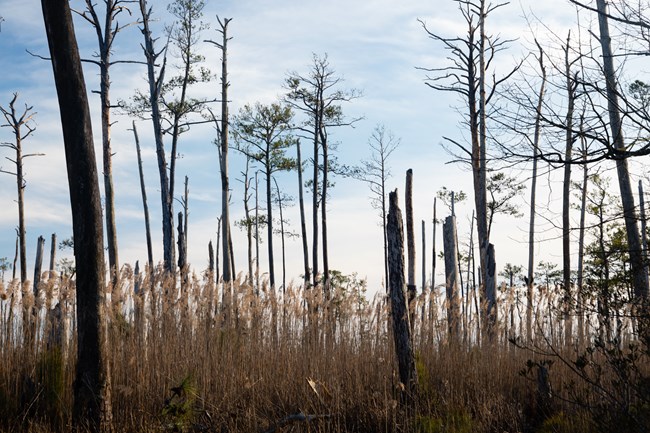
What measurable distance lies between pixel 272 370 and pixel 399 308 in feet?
4.88

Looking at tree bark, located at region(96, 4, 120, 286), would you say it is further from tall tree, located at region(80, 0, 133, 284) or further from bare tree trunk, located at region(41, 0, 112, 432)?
bare tree trunk, located at region(41, 0, 112, 432)

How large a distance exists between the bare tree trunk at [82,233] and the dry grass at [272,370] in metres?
0.35

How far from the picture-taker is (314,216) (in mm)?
19281

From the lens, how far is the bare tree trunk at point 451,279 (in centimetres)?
824

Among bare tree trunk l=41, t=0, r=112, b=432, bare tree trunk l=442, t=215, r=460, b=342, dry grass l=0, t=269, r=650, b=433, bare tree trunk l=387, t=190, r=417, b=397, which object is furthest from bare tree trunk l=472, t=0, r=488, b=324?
bare tree trunk l=41, t=0, r=112, b=432

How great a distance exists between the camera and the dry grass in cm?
568

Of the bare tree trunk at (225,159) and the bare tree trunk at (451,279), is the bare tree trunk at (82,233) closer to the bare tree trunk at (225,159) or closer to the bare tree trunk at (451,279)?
the bare tree trunk at (451,279)

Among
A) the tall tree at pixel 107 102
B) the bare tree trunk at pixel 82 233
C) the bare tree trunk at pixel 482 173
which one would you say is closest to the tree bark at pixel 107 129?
the tall tree at pixel 107 102

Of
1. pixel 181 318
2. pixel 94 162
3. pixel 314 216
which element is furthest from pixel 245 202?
pixel 94 162

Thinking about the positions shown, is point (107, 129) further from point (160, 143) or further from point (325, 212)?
point (325, 212)

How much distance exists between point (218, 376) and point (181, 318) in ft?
3.65

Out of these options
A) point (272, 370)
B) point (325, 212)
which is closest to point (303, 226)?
point (325, 212)

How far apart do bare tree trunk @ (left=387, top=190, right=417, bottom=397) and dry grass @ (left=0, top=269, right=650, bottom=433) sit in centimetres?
15

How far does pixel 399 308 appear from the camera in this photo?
6.43m
